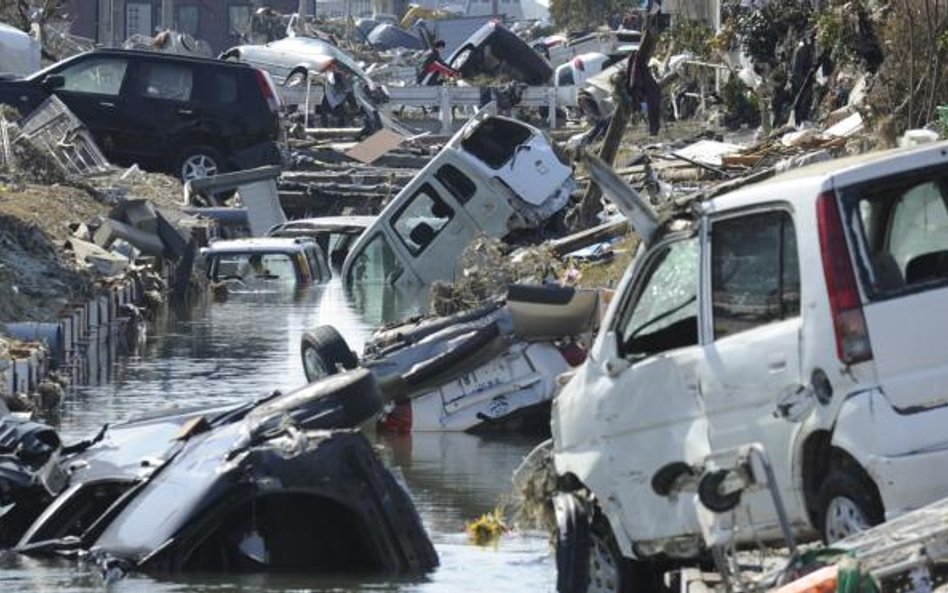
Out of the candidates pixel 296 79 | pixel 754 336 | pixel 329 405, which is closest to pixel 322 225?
pixel 296 79

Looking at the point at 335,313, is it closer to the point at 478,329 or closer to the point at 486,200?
the point at 486,200

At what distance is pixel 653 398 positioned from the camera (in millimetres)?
10078

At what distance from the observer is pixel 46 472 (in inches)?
545

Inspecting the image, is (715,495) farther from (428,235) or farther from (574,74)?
(574,74)

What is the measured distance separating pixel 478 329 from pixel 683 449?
32.5 ft

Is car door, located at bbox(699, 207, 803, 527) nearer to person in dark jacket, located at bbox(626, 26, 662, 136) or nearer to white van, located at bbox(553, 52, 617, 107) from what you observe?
person in dark jacket, located at bbox(626, 26, 662, 136)

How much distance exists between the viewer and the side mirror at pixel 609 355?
10.3 metres

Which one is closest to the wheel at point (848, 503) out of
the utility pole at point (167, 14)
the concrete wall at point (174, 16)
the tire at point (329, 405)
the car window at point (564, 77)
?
the tire at point (329, 405)

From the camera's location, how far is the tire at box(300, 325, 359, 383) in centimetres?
1895

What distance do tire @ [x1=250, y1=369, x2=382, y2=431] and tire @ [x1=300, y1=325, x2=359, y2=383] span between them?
5.37m

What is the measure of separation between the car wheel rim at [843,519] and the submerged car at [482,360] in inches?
393

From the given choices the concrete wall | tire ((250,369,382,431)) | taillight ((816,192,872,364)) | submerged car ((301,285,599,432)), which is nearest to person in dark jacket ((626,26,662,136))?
submerged car ((301,285,599,432))

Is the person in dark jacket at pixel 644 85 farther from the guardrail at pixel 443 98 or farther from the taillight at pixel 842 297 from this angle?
the taillight at pixel 842 297

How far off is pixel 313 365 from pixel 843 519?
10.5m
